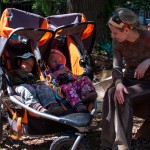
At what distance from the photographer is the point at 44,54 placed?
4.88 metres

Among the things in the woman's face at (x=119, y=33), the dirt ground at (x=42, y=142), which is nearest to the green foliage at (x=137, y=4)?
the dirt ground at (x=42, y=142)

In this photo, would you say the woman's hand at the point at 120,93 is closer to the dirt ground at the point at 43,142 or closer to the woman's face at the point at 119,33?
A: the woman's face at the point at 119,33

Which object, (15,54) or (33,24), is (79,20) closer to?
(33,24)

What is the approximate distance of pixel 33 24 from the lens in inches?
200

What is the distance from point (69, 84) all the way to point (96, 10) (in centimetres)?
394

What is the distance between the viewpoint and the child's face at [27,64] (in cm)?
468

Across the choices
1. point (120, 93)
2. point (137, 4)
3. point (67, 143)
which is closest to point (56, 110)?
point (67, 143)

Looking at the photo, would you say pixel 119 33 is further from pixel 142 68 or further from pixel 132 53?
pixel 142 68

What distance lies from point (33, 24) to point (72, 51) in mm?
568

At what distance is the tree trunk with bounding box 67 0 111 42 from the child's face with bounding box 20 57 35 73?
3.33 metres

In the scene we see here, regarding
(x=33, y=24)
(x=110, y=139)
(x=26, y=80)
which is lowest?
(x=110, y=139)

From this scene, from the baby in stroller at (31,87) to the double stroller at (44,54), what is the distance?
2.8 inches

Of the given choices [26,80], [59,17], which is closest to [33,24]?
[59,17]

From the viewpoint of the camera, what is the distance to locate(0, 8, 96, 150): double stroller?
392 centimetres
